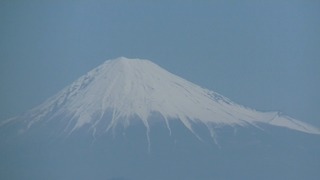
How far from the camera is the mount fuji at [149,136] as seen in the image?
151 inches

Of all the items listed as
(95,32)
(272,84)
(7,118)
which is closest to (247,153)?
(272,84)

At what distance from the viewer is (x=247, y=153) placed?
151 inches

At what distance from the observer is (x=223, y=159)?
3.85m

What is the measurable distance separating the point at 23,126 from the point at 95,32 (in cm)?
91

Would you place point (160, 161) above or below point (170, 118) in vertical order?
below

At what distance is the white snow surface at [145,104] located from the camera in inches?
153

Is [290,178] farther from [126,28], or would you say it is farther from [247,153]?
[126,28]

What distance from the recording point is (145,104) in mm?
3885

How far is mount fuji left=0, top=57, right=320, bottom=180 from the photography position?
3832 millimetres

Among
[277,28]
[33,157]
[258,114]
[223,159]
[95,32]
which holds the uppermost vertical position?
[277,28]

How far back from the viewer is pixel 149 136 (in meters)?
3.87

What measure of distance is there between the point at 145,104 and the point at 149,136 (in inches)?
9.4

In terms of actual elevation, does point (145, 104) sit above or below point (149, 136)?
above

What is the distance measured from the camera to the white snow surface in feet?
12.7
